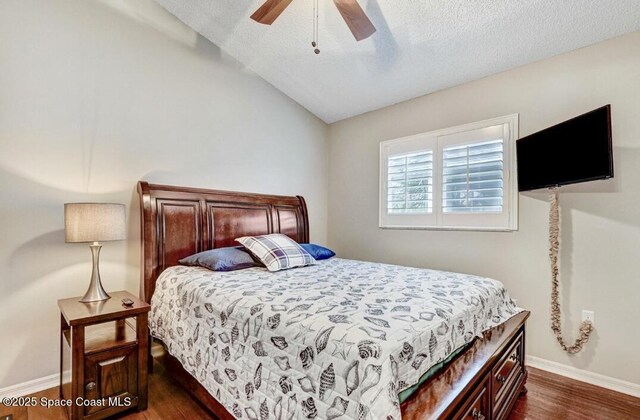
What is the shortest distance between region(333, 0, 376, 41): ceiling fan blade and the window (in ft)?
4.92

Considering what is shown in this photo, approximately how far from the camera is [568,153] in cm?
221

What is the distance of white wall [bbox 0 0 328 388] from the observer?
213cm

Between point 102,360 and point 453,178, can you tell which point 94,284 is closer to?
point 102,360

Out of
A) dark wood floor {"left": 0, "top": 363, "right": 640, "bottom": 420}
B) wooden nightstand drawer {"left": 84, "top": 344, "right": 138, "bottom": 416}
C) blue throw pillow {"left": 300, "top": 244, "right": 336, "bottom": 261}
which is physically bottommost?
dark wood floor {"left": 0, "top": 363, "right": 640, "bottom": 420}

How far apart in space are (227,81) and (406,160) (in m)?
2.11

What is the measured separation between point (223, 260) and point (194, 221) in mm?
618

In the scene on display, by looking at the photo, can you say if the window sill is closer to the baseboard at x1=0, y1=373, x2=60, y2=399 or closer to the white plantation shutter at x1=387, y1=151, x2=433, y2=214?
the white plantation shutter at x1=387, y1=151, x2=433, y2=214

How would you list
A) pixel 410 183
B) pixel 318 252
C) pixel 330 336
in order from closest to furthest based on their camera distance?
pixel 330 336 → pixel 318 252 → pixel 410 183

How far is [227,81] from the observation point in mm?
3256

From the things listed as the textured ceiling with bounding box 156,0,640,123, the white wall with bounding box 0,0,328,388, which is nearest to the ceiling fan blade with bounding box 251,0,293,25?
the textured ceiling with bounding box 156,0,640,123

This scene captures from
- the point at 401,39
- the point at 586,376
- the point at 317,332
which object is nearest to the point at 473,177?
the point at 401,39

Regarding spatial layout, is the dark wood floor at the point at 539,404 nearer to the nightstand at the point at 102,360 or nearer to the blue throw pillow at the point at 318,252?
the nightstand at the point at 102,360

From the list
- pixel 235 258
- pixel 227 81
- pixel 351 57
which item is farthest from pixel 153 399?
pixel 351 57

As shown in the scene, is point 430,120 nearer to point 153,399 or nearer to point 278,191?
point 278,191
